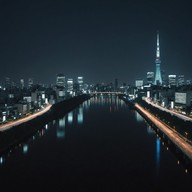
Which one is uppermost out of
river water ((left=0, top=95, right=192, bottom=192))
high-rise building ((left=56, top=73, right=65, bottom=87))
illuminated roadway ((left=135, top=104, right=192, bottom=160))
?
high-rise building ((left=56, top=73, right=65, bottom=87))

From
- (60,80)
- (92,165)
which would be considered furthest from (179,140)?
(60,80)

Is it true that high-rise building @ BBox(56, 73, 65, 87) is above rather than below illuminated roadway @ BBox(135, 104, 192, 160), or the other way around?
above

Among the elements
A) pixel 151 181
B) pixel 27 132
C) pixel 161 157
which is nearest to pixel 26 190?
pixel 151 181

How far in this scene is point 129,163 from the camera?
6.80 metres

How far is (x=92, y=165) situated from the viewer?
21.7 feet

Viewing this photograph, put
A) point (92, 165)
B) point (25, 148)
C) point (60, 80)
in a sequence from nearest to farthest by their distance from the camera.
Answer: point (92, 165)
point (25, 148)
point (60, 80)

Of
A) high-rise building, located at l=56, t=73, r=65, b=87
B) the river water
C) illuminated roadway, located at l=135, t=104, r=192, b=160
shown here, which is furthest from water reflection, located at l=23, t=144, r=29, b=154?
high-rise building, located at l=56, t=73, r=65, b=87

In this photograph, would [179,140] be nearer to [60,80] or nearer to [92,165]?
Result: [92,165]

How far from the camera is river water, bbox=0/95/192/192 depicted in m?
5.44

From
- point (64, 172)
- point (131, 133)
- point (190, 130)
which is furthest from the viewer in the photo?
point (131, 133)

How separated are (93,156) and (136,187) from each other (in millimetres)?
2198

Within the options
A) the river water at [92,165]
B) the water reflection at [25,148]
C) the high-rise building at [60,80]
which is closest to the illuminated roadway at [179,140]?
the river water at [92,165]

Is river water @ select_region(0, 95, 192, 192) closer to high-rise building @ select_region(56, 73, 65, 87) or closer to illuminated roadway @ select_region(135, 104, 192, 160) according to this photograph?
illuminated roadway @ select_region(135, 104, 192, 160)

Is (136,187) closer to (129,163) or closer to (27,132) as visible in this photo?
(129,163)
